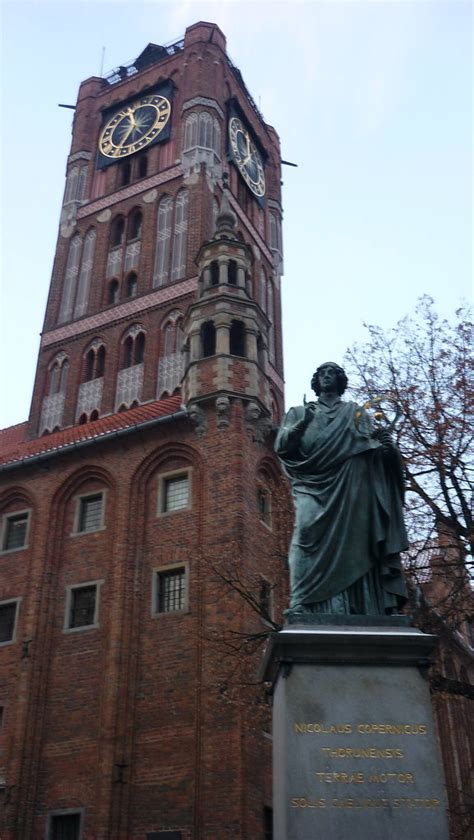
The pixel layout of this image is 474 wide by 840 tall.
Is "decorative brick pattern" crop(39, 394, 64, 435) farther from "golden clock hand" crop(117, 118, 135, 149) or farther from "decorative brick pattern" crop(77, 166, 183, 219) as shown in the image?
"golden clock hand" crop(117, 118, 135, 149)

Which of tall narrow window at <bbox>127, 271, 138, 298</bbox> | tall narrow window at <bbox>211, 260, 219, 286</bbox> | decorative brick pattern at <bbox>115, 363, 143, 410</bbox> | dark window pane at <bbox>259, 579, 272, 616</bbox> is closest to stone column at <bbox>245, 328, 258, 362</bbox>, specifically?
tall narrow window at <bbox>211, 260, 219, 286</bbox>

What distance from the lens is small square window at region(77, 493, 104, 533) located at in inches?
1069

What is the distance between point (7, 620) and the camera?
26516mm

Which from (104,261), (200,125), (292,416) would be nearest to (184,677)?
(292,416)

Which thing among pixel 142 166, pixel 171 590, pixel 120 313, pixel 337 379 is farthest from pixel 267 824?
pixel 142 166

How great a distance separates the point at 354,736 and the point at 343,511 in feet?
6.94

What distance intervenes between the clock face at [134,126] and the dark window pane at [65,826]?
31633 mm

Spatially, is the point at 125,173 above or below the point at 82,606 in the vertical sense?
above

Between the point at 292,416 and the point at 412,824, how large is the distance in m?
3.80

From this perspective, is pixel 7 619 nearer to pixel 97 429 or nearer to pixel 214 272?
pixel 97 429

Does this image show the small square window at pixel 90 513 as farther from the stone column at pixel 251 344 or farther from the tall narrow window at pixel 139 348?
the tall narrow window at pixel 139 348

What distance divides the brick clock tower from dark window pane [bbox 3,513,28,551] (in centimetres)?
5

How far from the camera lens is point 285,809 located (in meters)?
6.28

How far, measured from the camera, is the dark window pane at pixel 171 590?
2428cm
